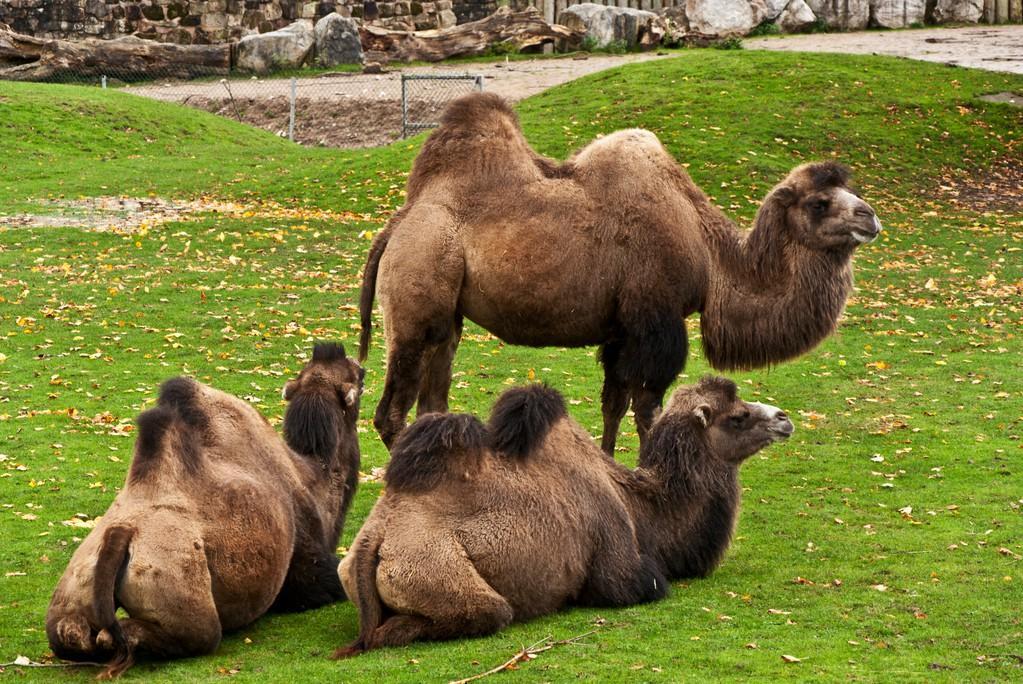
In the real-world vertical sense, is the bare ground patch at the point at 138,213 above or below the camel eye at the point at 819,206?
below

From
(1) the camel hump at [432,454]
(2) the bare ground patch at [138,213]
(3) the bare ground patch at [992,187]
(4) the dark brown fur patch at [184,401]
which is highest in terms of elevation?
(4) the dark brown fur patch at [184,401]

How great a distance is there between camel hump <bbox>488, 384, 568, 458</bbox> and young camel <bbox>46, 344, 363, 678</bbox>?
112 centimetres

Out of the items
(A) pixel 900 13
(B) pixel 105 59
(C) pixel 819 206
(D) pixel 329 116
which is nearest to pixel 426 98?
(D) pixel 329 116

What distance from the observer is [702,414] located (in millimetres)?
8438

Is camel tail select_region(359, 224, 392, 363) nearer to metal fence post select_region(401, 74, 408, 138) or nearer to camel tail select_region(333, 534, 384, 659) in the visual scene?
camel tail select_region(333, 534, 384, 659)

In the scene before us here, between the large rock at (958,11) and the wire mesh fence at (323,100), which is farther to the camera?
the large rock at (958,11)

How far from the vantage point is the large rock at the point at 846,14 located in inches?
1431

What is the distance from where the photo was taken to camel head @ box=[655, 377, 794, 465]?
27.9 ft

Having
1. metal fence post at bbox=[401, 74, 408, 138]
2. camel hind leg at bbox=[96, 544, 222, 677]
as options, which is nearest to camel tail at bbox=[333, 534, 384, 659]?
camel hind leg at bbox=[96, 544, 222, 677]

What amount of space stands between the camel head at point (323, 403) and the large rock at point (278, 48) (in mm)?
28980

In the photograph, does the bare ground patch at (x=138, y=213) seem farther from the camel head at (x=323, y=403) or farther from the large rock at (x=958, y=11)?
the large rock at (x=958, y=11)

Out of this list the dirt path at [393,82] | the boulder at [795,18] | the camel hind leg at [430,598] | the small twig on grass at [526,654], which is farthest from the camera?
the boulder at [795,18]

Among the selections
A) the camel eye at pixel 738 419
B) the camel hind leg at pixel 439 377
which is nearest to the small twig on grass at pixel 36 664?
the camel eye at pixel 738 419

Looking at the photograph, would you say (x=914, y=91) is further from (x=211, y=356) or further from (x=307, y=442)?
(x=307, y=442)
